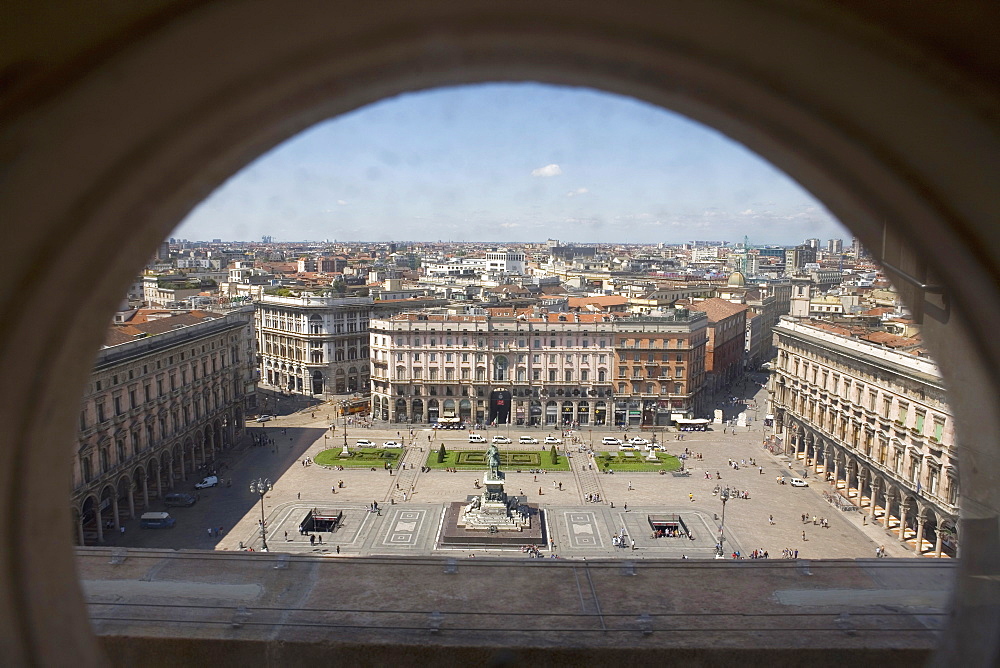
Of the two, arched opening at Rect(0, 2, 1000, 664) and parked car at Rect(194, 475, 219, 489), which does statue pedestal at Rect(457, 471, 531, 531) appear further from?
arched opening at Rect(0, 2, 1000, 664)

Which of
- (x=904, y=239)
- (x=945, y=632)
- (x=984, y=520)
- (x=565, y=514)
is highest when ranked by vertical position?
(x=904, y=239)

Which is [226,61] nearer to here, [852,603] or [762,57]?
[762,57]

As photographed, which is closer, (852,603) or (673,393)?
(852,603)

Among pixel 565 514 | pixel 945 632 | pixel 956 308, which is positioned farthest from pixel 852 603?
pixel 565 514

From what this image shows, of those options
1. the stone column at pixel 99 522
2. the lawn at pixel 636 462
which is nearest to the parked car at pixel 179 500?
the stone column at pixel 99 522

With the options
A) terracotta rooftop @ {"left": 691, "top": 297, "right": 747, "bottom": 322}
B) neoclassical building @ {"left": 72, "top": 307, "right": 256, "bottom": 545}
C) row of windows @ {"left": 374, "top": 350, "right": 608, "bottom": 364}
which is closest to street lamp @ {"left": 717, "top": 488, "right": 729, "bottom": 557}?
row of windows @ {"left": 374, "top": 350, "right": 608, "bottom": 364}

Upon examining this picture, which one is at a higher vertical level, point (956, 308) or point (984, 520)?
point (956, 308)

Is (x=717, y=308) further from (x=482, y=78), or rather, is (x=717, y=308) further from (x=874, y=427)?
(x=482, y=78)
